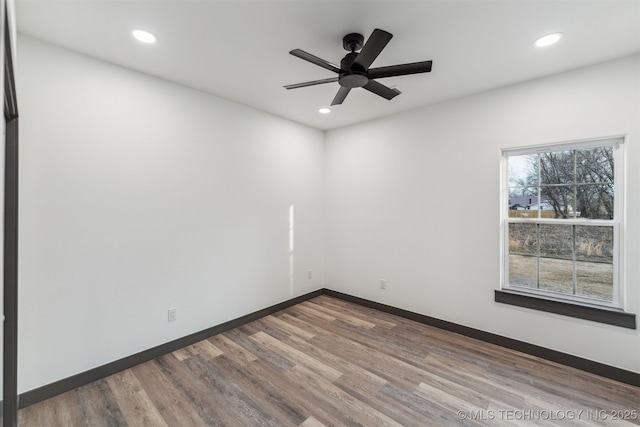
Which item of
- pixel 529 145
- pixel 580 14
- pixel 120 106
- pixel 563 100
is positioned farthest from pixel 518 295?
pixel 120 106

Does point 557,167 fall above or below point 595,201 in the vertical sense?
above

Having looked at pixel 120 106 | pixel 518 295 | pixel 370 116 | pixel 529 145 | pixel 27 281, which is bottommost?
pixel 518 295

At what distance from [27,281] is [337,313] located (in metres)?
2.97

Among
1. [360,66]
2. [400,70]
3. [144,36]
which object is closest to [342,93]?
[360,66]

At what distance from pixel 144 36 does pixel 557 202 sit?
3706 mm

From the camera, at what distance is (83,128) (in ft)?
7.31

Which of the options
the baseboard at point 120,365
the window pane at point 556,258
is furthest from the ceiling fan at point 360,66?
the baseboard at point 120,365

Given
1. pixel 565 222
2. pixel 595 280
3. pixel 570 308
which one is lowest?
pixel 570 308

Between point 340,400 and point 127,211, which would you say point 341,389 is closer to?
point 340,400

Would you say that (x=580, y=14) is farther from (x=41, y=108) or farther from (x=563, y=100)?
(x=41, y=108)

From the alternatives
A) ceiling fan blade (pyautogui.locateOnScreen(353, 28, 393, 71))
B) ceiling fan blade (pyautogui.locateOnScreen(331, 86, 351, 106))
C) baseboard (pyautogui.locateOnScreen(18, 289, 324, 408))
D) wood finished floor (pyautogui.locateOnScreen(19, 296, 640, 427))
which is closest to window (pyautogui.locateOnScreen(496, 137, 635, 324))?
wood finished floor (pyautogui.locateOnScreen(19, 296, 640, 427))

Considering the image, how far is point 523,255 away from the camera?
2834 mm

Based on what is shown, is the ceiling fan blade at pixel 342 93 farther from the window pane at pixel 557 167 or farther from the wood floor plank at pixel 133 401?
the wood floor plank at pixel 133 401

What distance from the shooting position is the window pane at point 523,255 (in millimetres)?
2773
